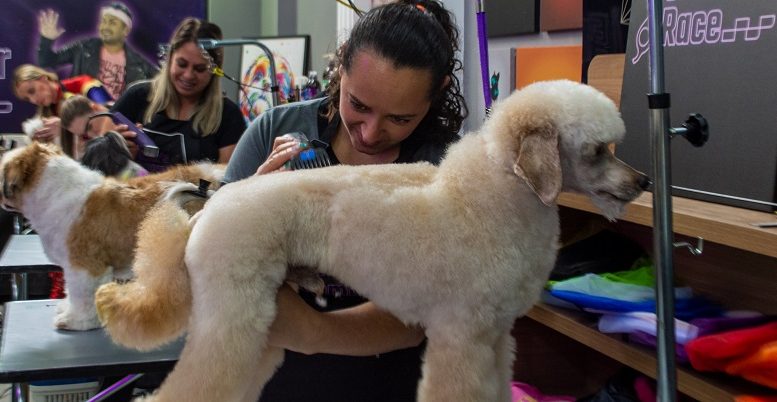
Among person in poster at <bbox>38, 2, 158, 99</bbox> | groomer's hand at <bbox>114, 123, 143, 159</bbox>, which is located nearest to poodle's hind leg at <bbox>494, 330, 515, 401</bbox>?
groomer's hand at <bbox>114, 123, 143, 159</bbox>

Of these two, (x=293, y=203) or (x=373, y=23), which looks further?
(x=373, y=23)

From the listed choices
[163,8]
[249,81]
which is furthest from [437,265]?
[163,8]

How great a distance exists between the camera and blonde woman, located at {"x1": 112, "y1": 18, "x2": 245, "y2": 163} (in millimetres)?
2506

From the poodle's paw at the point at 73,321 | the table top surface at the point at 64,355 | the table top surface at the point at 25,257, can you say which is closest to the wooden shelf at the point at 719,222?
the table top surface at the point at 64,355

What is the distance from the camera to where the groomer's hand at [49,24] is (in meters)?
4.15

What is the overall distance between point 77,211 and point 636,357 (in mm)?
1226

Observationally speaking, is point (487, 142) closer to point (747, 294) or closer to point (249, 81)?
point (747, 294)

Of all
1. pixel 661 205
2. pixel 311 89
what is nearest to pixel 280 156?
pixel 661 205

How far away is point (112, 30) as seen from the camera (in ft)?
14.0

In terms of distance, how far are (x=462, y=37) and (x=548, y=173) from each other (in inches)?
54.2

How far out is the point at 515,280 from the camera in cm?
73

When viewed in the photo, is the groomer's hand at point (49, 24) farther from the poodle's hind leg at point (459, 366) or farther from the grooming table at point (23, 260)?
the poodle's hind leg at point (459, 366)

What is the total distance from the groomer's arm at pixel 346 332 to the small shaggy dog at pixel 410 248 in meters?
0.05

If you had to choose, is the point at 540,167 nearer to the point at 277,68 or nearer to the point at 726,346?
the point at 726,346
